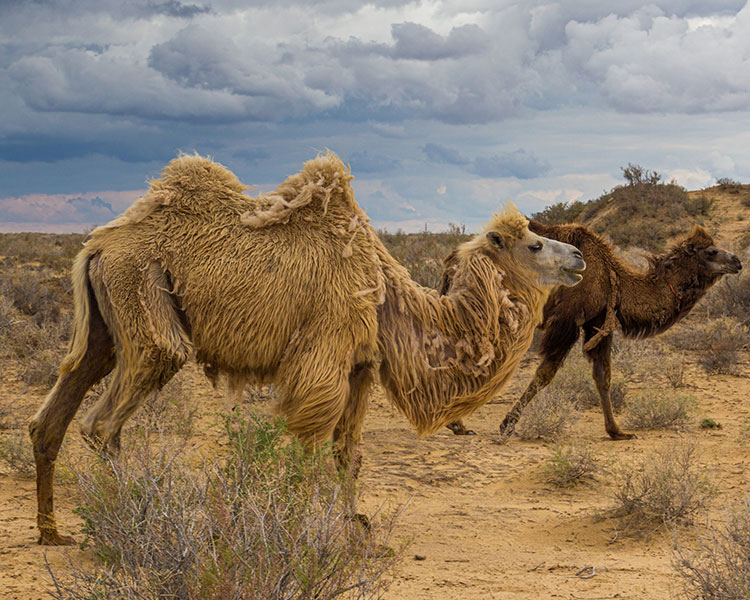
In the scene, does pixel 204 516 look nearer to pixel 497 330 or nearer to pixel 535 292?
pixel 497 330

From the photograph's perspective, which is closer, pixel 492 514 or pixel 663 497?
pixel 663 497

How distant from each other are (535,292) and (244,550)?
10.5 ft

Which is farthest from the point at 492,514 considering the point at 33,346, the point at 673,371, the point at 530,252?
the point at 33,346

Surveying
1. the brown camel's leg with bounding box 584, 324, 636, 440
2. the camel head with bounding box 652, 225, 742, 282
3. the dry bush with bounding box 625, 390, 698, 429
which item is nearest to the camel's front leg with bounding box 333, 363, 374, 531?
the brown camel's leg with bounding box 584, 324, 636, 440

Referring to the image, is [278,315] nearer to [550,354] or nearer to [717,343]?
[550,354]

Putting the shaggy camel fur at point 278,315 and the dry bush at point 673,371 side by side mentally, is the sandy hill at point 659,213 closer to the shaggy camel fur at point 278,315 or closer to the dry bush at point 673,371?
the dry bush at point 673,371

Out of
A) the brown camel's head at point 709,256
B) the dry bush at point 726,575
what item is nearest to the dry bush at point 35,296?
the brown camel's head at point 709,256

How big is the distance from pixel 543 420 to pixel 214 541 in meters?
6.32

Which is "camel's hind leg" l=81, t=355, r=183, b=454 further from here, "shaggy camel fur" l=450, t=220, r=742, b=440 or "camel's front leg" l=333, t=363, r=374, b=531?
"shaggy camel fur" l=450, t=220, r=742, b=440

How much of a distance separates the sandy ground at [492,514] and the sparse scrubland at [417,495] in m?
0.03

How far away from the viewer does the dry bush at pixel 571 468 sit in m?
7.53

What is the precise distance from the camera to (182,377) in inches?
383

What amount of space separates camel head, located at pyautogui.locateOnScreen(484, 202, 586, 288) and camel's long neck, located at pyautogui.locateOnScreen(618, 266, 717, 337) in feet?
12.5

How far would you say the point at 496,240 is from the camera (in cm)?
587
